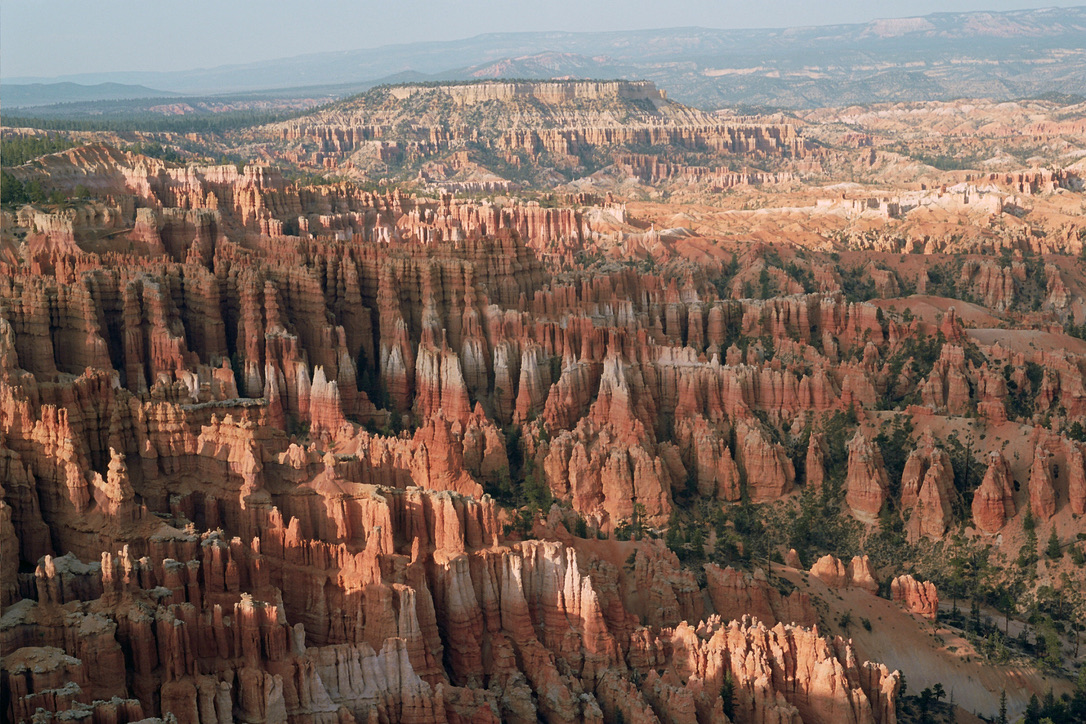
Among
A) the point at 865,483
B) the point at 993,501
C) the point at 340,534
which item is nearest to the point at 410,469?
the point at 340,534

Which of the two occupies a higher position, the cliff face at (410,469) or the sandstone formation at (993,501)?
the cliff face at (410,469)

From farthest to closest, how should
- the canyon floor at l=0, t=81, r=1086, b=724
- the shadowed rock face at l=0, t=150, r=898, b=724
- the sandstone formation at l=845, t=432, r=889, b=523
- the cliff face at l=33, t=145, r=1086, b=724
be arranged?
the sandstone formation at l=845, t=432, r=889, b=523 < the canyon floor at l=0, t=81, r=1086, b=724 < the cliff face at l=33, t=145, r=1086, b=724 < the shadowed rock face at l=0, t=150, r=898, b=724

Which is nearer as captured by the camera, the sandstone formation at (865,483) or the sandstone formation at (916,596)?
the sandstone formation at (916,596)

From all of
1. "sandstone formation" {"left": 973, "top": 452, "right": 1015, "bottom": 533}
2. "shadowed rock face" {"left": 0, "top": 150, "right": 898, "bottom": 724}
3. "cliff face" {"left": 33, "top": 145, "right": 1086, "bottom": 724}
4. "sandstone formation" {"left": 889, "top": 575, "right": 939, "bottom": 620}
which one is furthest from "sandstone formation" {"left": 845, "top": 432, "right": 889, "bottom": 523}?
"sandstone formation" {"left": 889, "top": 575, "right": 939, "bottom": 620}

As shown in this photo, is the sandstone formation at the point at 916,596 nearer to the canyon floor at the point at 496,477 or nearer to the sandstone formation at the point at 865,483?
the canyon floor at the point at 496,477

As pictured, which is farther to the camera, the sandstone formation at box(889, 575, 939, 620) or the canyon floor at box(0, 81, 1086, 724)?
the sandstone formation at box(889, 575, 939, 620)

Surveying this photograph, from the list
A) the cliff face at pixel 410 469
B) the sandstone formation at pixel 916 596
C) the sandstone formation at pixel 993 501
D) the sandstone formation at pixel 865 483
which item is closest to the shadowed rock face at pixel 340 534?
the cliff face at pixel 410 469

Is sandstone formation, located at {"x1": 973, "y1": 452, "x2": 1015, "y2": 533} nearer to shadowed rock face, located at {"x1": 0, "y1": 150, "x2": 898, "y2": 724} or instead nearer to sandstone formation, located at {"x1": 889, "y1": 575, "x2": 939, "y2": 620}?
sandstone formation, located at {"x1": 889, "y1": 575, "x2": 939, "y2": 620}

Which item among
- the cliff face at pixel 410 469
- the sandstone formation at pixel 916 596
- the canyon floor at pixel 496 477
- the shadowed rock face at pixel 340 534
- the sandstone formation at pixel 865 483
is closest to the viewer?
the shadowed rock face at pixel 340 534
